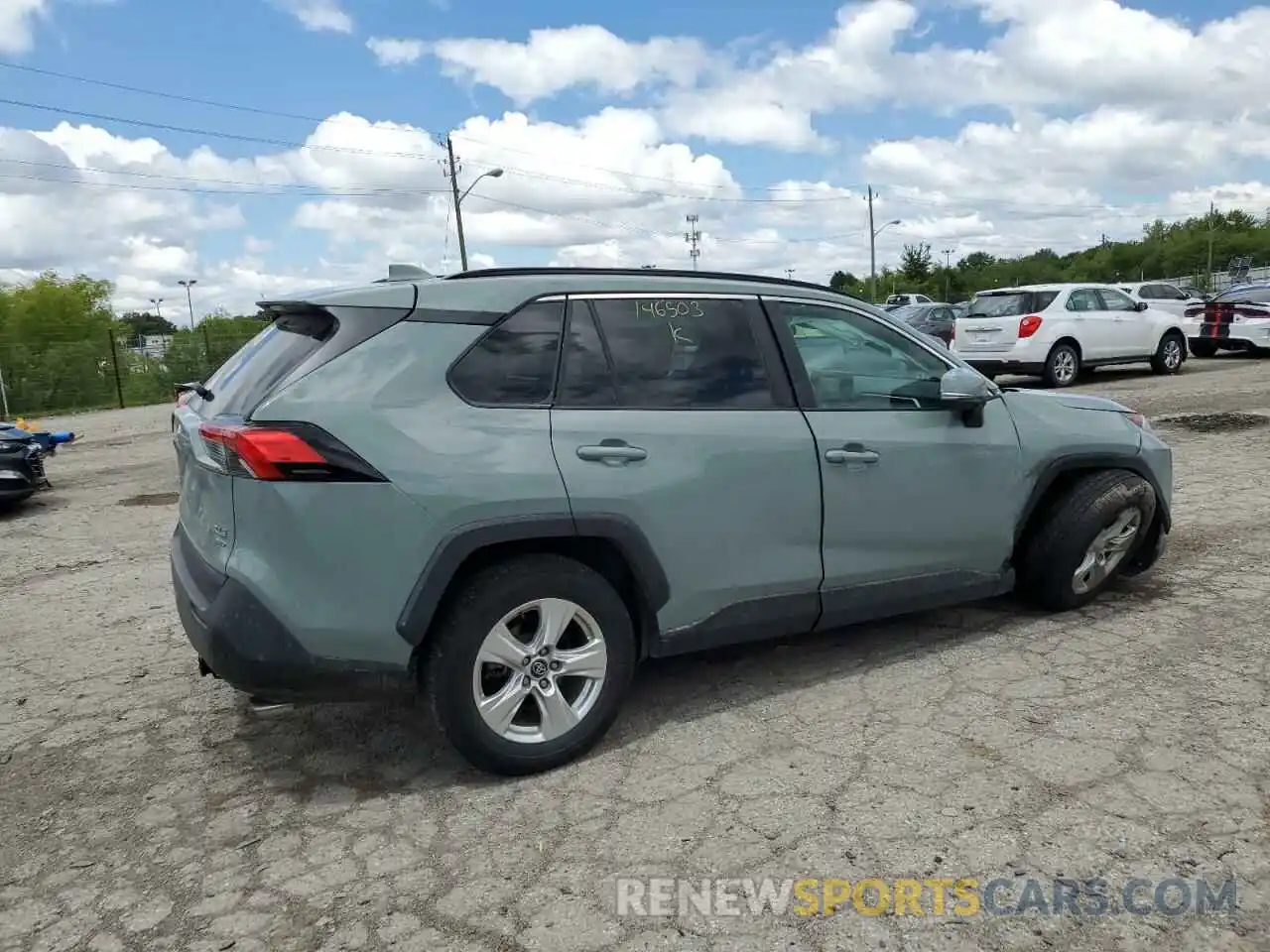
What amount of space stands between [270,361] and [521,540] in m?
1.04

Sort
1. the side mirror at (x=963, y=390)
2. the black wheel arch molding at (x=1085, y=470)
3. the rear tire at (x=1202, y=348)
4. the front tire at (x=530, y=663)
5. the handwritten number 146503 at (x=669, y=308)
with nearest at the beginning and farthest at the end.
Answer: the front tire at (x=530, y=663) < the handwritten number 146503 at (x=669, y=308) < the side mirror at (x=963, y=390) < the black wheel arch molding at (x=1085, y=470) < the rear tire at (x=1202, y=348)

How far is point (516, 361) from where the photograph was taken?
10.8ft

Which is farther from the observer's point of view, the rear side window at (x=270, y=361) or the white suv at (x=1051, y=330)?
the white suv at (x=1051, y=330)

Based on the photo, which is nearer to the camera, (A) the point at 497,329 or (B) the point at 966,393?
(A) the point at 497,329

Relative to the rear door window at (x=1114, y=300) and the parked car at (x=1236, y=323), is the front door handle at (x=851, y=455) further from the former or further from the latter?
the parked car at (x=1236, y=323)

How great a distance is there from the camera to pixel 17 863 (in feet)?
9.57

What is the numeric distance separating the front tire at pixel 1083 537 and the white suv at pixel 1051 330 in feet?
35.4

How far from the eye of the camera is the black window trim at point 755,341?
3469mm

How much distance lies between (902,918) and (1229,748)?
1510mm

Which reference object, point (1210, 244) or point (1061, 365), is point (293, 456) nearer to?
point (1061, 365)

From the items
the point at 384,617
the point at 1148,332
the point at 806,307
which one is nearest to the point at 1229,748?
the point at 806,307

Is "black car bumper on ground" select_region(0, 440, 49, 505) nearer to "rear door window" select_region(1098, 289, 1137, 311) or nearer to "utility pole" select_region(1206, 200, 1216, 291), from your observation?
"rear door window" select_region(1098, 289, 1137, 311)

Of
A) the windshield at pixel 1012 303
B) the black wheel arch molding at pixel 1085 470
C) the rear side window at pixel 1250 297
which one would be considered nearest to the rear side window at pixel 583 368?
the black wheel arch molding at pixel 1085 470

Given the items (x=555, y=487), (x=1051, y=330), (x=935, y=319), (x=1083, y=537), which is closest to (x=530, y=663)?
(x=555, y=487)
